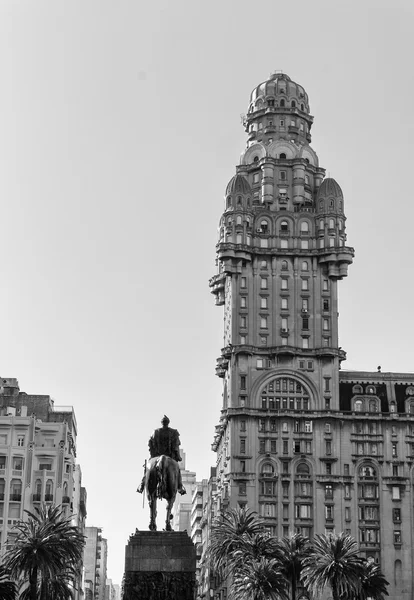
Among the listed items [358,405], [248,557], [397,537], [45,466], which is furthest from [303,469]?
[248,557]

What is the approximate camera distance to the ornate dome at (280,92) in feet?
620

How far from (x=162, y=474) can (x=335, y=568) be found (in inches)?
2558

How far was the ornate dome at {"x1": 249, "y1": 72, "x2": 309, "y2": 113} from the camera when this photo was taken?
189m

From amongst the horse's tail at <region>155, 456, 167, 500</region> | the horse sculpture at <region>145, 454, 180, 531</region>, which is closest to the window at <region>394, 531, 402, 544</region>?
the horse sculpture at <region>145, 454, 180, 531</region>

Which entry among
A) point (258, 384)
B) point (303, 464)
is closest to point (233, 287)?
point (258, 384)

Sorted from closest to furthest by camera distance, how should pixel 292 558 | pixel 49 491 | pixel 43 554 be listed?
pixel 43 554, pixel 292 558, pixel 49 491

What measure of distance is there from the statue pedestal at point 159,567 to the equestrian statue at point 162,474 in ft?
4.14

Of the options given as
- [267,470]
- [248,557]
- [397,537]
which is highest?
[267,470]

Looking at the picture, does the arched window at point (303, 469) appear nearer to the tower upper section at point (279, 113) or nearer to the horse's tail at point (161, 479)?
the tower upper section at point (279, 113)

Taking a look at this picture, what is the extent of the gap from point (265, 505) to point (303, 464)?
848 centimetres

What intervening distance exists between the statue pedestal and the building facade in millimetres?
110690

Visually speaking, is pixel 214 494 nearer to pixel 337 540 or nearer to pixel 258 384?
pixel 258 384

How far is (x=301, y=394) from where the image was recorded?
16688cm

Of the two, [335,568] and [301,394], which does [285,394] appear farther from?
[335,568]
